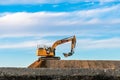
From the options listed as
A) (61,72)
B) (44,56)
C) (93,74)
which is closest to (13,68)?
(61,72)

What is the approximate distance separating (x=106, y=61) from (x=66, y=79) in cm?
5090

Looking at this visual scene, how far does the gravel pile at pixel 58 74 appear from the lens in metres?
4.34

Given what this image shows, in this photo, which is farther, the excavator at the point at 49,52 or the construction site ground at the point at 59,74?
the excavator at the point at 49,52

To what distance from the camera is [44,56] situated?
173ft

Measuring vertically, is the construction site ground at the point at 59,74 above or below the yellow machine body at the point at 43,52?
below

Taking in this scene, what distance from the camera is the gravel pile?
4.34m

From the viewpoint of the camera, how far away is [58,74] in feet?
14.2

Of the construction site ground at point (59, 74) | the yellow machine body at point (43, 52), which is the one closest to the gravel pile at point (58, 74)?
the construction site ground at point (59, 74)

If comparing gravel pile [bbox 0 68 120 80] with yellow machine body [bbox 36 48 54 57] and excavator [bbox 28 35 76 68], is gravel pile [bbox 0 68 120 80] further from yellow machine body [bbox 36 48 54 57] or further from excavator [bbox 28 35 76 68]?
yellow machine body [bbox 36 48 54 57]

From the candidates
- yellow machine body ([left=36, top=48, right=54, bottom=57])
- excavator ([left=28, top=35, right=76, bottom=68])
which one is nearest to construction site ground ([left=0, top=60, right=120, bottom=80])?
excavator ([left=28, top=35, right=76, bottom=68])

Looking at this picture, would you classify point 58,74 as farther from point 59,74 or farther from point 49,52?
point 49,52

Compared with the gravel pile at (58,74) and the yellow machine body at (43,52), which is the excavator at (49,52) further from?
the gravel pile at (58,74)

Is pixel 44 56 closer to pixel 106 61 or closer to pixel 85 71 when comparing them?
pixel 106 61

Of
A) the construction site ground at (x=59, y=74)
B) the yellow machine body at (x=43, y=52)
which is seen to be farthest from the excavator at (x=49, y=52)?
the construction site ground at (x=59, y=74)
